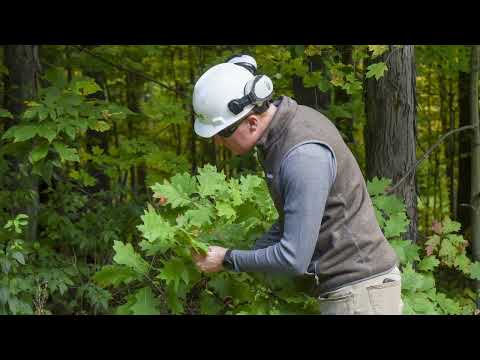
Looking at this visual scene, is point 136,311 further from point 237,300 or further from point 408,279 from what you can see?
point 408,279

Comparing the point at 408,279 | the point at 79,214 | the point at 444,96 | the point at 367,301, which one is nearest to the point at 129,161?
the point at 79,214

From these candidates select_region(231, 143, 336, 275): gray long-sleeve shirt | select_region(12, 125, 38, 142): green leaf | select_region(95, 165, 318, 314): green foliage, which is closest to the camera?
select_region(231, 143, 336, 275): gray long-sleeve shirt

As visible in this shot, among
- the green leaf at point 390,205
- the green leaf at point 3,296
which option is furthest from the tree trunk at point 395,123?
the green leaf at point 3,296

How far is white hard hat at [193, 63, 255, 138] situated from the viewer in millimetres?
3062

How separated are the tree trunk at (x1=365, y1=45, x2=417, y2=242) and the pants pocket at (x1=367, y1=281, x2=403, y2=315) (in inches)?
117

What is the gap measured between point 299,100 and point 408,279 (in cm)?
434

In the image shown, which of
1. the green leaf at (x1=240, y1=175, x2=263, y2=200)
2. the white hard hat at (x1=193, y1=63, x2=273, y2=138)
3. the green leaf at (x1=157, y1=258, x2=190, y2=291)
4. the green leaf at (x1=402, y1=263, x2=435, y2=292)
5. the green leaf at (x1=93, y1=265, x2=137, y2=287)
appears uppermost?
the white hard hat at (x1=193, y1=63, x2=273, y2=138)

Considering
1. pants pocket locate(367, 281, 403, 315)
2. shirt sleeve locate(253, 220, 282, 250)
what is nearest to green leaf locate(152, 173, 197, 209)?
shirt sleeve locate(253, 220, 282, 250)

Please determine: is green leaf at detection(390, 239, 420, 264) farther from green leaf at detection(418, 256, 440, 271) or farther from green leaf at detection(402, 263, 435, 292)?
green leaf at detection(418, 256, 440, 271)

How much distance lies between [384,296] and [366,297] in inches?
4.0

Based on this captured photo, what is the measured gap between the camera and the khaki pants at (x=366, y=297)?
311 cm

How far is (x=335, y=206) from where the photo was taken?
2969 mm

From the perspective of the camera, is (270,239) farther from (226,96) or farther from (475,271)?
(475,271)

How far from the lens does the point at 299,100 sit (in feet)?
26.8
